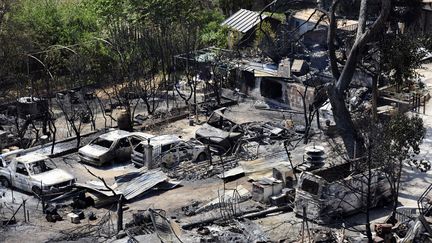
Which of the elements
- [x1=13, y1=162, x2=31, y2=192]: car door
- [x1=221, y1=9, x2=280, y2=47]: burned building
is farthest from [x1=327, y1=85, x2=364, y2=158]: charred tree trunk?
[x1=221, y1=9, x2=280, y2=47]: burned building

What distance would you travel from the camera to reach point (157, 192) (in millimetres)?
25891

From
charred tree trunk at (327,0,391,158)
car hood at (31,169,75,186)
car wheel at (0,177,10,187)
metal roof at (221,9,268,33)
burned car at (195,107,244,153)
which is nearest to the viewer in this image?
charred tree trunk at (327,0,391,158)

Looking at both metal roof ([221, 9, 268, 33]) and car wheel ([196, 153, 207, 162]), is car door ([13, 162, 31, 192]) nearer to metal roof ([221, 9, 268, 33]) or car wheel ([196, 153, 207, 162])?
car wheel ([196, 153, 207, 162])

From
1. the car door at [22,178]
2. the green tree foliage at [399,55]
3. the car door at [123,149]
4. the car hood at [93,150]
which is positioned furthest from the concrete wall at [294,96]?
the car door at [22,178]

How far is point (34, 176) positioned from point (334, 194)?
31.1ft

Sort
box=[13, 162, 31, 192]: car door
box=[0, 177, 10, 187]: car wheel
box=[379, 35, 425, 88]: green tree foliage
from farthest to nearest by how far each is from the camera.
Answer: box=[379, 35, 425, 88]: green tree foliage → box=[0, 177, 10, 187]: car wheel → box=[13, 162, 31, 192]: car door

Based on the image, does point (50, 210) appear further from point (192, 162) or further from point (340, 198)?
point (340, 198)

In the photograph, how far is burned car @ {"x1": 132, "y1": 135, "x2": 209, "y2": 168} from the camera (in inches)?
1097

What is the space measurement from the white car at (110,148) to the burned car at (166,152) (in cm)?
71

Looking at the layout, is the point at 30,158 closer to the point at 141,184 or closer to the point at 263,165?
the point at 141,184

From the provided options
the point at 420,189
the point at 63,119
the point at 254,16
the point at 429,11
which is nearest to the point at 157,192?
the point at 420,189

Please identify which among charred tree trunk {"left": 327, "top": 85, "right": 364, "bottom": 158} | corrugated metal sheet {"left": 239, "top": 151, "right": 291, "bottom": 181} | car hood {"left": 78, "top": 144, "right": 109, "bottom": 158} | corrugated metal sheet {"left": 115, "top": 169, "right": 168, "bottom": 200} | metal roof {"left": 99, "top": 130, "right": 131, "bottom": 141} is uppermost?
charred tree trunk {"left": 327, "top": 85, "right": 364, "bottom": 158}

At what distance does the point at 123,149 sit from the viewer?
2916 cm

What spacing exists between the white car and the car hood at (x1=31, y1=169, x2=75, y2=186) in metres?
2.48
